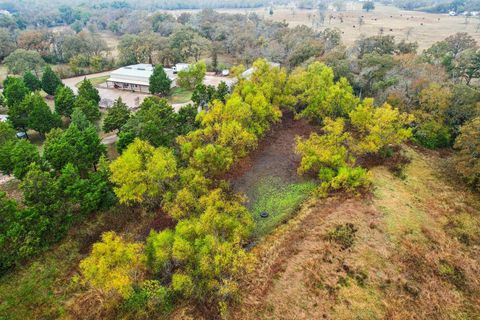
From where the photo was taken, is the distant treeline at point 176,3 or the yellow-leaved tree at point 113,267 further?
the distant treeline at point 176,3

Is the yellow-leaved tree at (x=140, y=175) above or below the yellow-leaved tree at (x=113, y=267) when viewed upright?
above

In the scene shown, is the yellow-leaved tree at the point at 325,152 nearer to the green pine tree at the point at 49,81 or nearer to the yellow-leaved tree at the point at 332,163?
the yellow-leaved tree at the point at 332,163

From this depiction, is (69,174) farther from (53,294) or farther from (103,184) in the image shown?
(53,294)

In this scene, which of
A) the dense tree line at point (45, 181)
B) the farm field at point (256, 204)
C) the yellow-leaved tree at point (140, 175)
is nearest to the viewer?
the farm field at point (256, 204)

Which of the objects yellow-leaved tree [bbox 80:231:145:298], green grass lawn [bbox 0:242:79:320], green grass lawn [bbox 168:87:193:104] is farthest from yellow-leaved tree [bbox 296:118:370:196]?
green grass lawn [bbox 168:87:193:104]

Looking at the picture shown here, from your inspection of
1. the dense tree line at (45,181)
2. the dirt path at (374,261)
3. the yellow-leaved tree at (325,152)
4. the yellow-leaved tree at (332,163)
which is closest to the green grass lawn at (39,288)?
the dense tree line at (45,181)

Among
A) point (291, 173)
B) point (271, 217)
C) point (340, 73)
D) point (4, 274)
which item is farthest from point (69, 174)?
point (340, 73)
